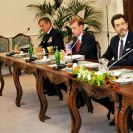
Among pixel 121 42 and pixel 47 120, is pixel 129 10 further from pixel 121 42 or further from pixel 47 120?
pixel 47 120

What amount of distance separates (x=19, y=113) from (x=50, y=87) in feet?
3.19

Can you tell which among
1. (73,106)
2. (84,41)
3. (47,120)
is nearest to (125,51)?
(84,41)

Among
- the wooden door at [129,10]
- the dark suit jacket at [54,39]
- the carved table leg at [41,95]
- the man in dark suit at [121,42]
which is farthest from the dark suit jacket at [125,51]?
the wooden door at [129,10]

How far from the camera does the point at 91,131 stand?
11.3 feet

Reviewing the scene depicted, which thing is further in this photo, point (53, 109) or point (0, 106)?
point (0, 106)

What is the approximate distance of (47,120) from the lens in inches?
156

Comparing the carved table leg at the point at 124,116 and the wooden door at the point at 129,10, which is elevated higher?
the wooden door at the point at 129,10

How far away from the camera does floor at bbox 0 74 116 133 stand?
3609mm

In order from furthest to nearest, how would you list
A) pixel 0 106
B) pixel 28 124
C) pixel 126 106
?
pixel 0 106
pixel 28 124
pixel 126 106

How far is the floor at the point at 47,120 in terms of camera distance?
3609 mm

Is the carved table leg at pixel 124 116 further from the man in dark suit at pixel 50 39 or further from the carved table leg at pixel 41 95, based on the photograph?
the man in dark suit at pixel 50 39

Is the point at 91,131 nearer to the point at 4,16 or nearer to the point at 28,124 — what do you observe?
the point at 28,124

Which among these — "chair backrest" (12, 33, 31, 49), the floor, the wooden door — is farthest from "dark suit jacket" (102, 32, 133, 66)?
"chair backrest" (12, 33, 31, 49)

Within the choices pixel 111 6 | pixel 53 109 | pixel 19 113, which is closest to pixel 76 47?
pixel 53 109
